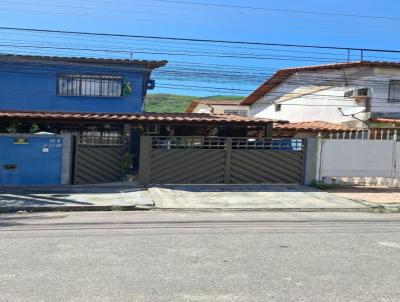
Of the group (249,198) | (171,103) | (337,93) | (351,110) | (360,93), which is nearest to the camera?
(249,198)

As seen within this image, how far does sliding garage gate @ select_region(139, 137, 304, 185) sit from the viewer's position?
16.3 metres

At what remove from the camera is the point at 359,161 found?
17031 millimetres

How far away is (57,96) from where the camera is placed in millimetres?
20844

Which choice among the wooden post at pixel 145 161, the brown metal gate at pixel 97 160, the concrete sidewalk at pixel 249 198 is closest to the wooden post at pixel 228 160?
the concrete sidewalk at pixel 249 198

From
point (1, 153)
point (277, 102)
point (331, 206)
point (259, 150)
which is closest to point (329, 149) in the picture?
point (259, 150)

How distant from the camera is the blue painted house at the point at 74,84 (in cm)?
2059

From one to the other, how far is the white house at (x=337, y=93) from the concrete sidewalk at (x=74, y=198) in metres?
14.1

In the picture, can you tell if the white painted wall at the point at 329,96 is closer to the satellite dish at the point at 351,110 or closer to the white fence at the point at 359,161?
the satellite dish at the point at 351,110

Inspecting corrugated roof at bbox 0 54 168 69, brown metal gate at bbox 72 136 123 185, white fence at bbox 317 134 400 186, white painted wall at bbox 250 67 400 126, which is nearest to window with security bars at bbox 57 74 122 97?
corrugated roof at bbox 0 54 168 69

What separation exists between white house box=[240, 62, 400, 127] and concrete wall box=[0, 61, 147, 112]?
11.2 m

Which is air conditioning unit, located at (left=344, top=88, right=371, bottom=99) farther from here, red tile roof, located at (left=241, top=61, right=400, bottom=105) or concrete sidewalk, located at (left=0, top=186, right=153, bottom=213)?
concrete sidewalk, located at (left=0, top=186, right=153, bottom=213)

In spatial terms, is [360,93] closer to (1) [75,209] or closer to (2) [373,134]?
(2) [373,134]

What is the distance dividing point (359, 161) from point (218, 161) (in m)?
5.02

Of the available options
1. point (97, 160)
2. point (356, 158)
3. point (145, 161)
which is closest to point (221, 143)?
point (145, 161)
